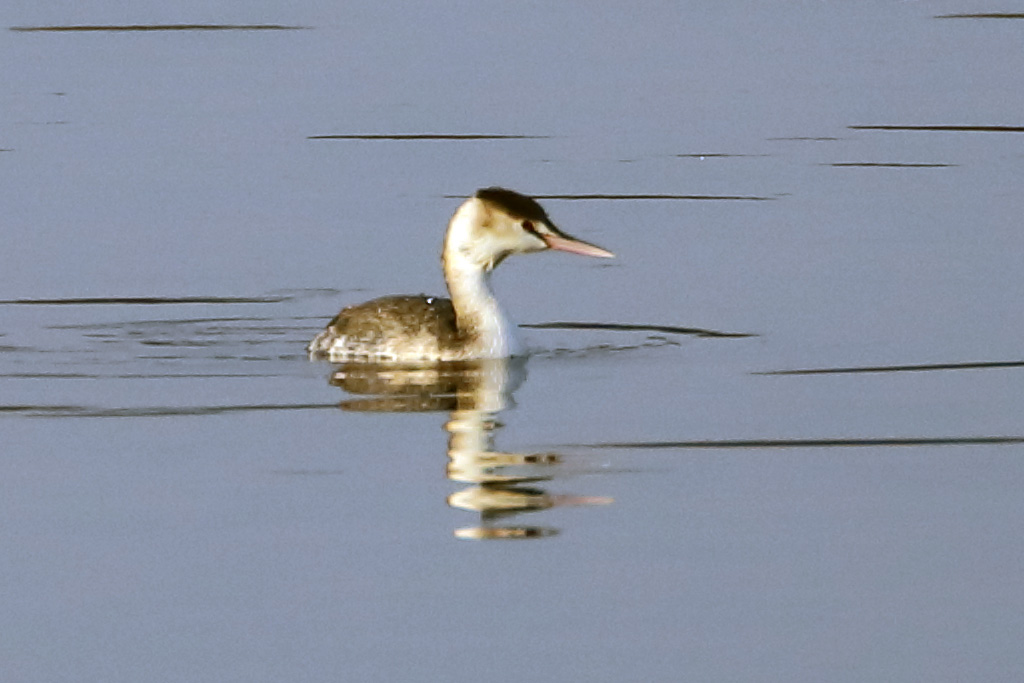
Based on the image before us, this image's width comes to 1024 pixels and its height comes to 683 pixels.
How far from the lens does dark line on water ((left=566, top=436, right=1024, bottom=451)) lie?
38.2 feet

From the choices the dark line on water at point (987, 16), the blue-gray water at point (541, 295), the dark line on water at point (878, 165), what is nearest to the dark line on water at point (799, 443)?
the blue-gray water at point (541, 295)

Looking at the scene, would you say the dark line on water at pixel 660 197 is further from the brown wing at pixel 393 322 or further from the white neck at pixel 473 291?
the brown wing at pixel 393 322

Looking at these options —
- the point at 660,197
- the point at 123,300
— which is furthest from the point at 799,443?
the point at 660,197

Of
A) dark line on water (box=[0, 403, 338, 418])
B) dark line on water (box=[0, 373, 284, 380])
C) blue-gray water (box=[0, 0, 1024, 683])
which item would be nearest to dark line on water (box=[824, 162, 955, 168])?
blue-gray water (box=[0, 0, 1024, 683])

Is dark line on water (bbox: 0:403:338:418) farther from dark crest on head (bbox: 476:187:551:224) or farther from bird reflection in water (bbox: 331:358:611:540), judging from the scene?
dark crest on head (bbox: 476:187:551:224)

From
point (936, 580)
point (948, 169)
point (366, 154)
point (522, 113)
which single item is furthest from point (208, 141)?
point (936, 580)

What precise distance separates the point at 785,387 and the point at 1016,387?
3.52 feet

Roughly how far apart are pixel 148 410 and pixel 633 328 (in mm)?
3125

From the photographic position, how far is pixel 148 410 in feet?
41.5

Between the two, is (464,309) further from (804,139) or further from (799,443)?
(804,139)

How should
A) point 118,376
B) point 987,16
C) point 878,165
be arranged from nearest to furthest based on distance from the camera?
point 118,376
point 878,165
point 987,16

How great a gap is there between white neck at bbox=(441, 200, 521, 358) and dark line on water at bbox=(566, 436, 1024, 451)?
8.09 feet

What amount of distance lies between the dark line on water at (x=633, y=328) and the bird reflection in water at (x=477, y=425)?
2.64ft

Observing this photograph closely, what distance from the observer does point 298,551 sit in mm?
9859
